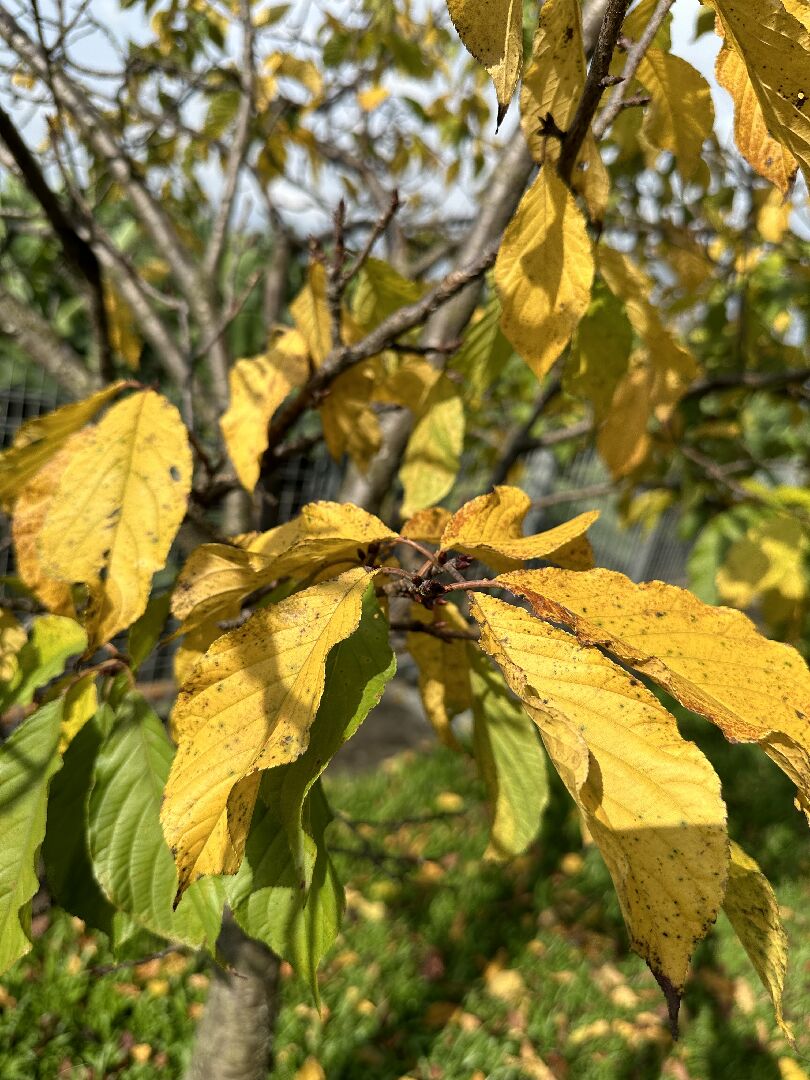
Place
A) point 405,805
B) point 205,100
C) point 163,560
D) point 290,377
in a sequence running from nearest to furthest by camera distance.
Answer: point 163,560 → point 290,377 → point 205,100 → point 405,805

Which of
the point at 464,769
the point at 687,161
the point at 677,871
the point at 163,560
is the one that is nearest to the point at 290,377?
the point at 163,560

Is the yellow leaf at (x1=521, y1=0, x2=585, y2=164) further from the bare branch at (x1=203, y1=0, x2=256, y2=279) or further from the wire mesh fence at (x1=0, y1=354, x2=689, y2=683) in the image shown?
the wire mesh fence at (x1=0, y1=354, x2=689, y2=683)

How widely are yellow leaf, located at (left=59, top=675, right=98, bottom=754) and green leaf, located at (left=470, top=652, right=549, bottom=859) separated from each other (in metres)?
0.41

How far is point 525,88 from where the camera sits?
1.87 feet

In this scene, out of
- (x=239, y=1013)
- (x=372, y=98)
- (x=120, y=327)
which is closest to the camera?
(x=239, y=1013)

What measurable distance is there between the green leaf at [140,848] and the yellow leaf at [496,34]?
607mm

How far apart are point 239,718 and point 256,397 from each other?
491 mm

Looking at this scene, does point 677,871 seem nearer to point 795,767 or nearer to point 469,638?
point 795,767

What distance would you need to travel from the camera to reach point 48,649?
0.77m

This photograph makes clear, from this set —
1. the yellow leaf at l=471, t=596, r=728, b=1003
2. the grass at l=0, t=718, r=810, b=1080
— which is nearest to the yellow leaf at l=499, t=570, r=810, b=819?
the yellow leaf at l=471, t=596, r=728, b=1003

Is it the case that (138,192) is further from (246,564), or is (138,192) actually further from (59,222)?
(246,564)

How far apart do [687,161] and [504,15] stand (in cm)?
37

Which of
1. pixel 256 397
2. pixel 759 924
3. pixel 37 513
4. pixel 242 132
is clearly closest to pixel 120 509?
pixel 37 513

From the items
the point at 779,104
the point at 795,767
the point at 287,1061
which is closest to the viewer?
the point at 795,767
